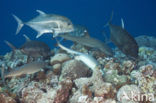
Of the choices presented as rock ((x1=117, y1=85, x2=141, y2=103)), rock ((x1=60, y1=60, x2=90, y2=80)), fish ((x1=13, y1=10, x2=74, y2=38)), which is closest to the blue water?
fish ((x1=13, y1=10, x2=74, y2=38))

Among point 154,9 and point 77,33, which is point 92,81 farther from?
point 154,9

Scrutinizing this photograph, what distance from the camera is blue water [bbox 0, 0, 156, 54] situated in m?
69.9

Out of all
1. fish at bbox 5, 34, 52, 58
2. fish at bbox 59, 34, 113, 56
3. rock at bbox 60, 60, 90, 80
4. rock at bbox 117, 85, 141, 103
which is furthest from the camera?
fish at bbox 59, 34, 113, 56

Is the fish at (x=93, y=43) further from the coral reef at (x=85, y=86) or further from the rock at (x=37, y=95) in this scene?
the rock at (x=37, y=95)

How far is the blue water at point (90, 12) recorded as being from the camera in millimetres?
Result: 69938

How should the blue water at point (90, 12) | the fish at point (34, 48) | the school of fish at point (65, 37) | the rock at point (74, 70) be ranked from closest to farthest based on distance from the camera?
the rock at point (74, 70) → the school of fish at point (65, 37) → the fish at point (34, 48) → the blue water at point (90, 12)

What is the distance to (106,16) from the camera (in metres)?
89.2

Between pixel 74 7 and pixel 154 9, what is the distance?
4712cm

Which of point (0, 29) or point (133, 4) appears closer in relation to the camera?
point (0, 29)

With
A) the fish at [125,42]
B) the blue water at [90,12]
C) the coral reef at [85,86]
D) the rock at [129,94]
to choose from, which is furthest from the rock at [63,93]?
the blue water at [90,12]

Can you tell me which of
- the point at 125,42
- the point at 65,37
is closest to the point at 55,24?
the point at 65,37

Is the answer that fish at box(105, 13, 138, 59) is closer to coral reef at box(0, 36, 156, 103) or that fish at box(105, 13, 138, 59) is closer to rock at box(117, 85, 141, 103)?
coral reef at box(0, 36, 156, 103)

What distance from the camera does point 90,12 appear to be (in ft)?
309

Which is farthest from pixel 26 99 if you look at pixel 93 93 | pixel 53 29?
pixel 53 29
